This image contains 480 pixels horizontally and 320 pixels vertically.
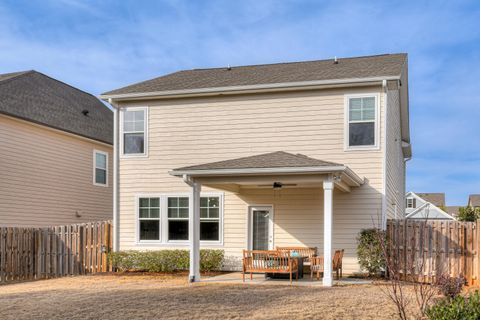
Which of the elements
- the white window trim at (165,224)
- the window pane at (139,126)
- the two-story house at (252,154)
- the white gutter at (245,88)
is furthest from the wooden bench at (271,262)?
the window pane at (139,126)

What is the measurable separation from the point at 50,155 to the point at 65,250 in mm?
4349

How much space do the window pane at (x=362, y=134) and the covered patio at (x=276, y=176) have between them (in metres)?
1.15

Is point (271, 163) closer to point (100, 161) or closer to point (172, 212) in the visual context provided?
point (172, 212)

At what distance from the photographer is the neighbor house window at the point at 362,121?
1456cm

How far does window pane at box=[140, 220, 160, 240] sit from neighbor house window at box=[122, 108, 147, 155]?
223cm

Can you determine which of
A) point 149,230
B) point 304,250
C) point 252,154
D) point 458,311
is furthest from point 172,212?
point 458,311

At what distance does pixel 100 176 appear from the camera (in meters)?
22.2

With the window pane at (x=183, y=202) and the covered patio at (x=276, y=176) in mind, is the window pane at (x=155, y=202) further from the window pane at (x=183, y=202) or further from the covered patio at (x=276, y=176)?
the covered patio at (x=276, y=176)

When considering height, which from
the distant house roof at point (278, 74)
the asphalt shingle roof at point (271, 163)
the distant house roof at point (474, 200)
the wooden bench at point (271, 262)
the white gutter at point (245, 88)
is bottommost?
the distant house roof at point (474, 200)

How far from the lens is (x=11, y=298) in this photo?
10750mm

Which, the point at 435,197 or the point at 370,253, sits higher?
the point at 370,253

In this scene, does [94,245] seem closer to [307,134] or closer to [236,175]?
[236,175]

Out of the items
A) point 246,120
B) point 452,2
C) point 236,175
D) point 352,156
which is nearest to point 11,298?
point 236,175

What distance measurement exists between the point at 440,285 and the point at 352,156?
6203 mm
